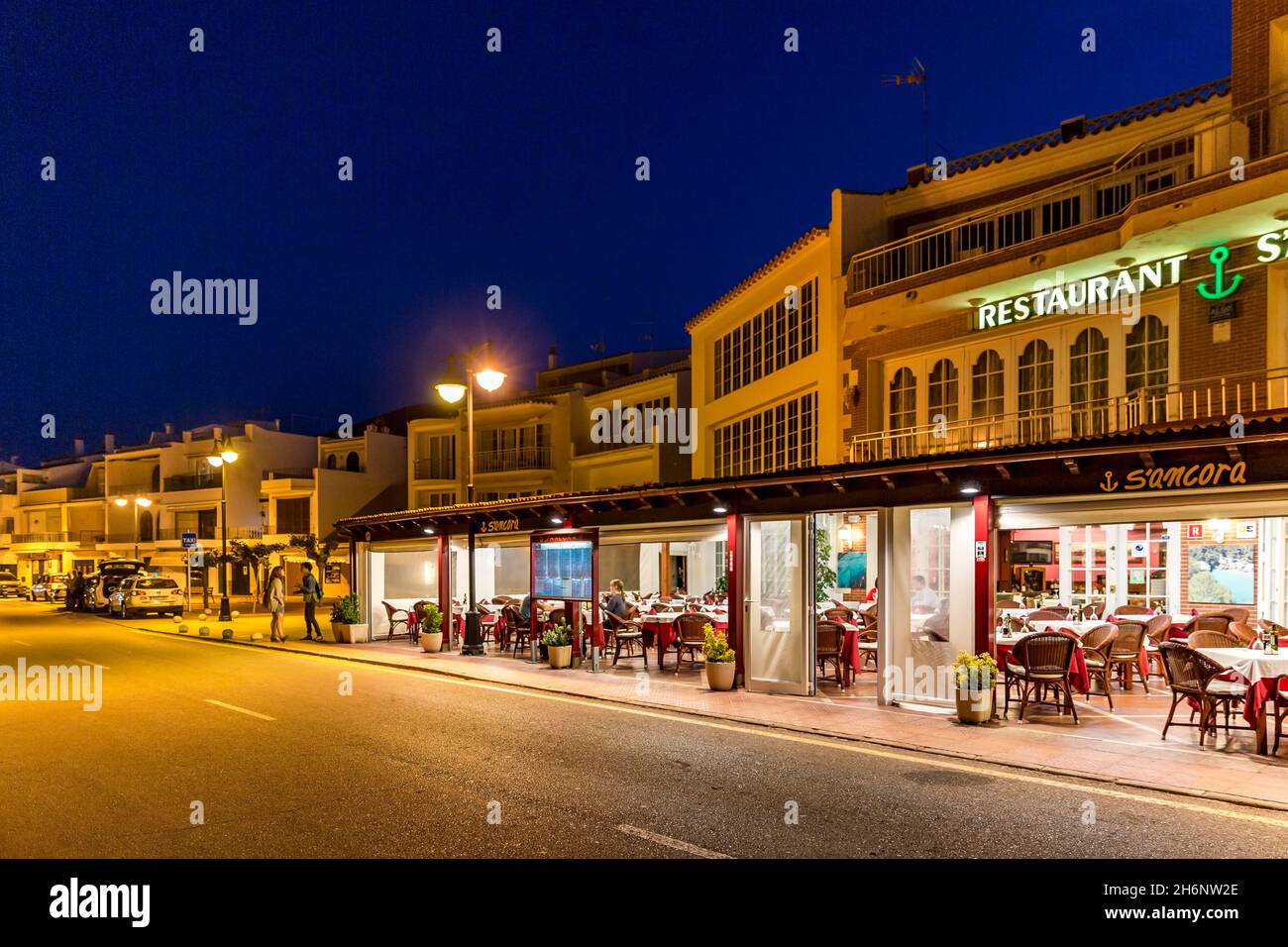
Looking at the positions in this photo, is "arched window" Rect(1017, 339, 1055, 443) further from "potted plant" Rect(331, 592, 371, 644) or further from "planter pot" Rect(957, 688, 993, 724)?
"potted plant" Rect(331, 592, 371, 644)

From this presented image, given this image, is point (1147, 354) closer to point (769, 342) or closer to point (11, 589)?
point (769, 342)

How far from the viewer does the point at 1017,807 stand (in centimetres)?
754

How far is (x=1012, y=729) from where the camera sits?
436 inches

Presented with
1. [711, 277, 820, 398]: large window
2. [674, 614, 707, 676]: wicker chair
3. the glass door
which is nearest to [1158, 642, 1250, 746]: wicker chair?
the glass door

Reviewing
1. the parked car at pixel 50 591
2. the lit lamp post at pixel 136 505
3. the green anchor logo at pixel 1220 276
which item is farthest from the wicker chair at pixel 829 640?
the lit lamp post at pixel 136 505

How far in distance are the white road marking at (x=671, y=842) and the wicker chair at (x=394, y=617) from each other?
61.5ft

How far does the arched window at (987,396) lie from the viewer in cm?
1797

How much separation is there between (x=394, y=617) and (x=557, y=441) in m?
16.3

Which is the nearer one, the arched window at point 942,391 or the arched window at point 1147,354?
the arched window at point 1147,354

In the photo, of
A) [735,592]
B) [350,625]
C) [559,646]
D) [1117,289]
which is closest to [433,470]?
[350,625]

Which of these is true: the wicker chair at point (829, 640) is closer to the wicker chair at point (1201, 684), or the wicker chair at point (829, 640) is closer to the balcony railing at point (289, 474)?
the wicker chair at point (1201, 684)

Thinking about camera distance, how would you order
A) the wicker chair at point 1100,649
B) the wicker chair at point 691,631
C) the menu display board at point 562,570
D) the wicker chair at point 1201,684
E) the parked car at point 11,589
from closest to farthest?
the wicker chair at point 1201,684 < the wicker chair at point 1100,649 < the wicker chair at point 691,631 < the menu display board at point 562,570 < the parked car at point 11,589

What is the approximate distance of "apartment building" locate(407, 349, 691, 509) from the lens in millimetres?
35531

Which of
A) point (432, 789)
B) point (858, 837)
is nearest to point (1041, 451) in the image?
point (858, 837)
